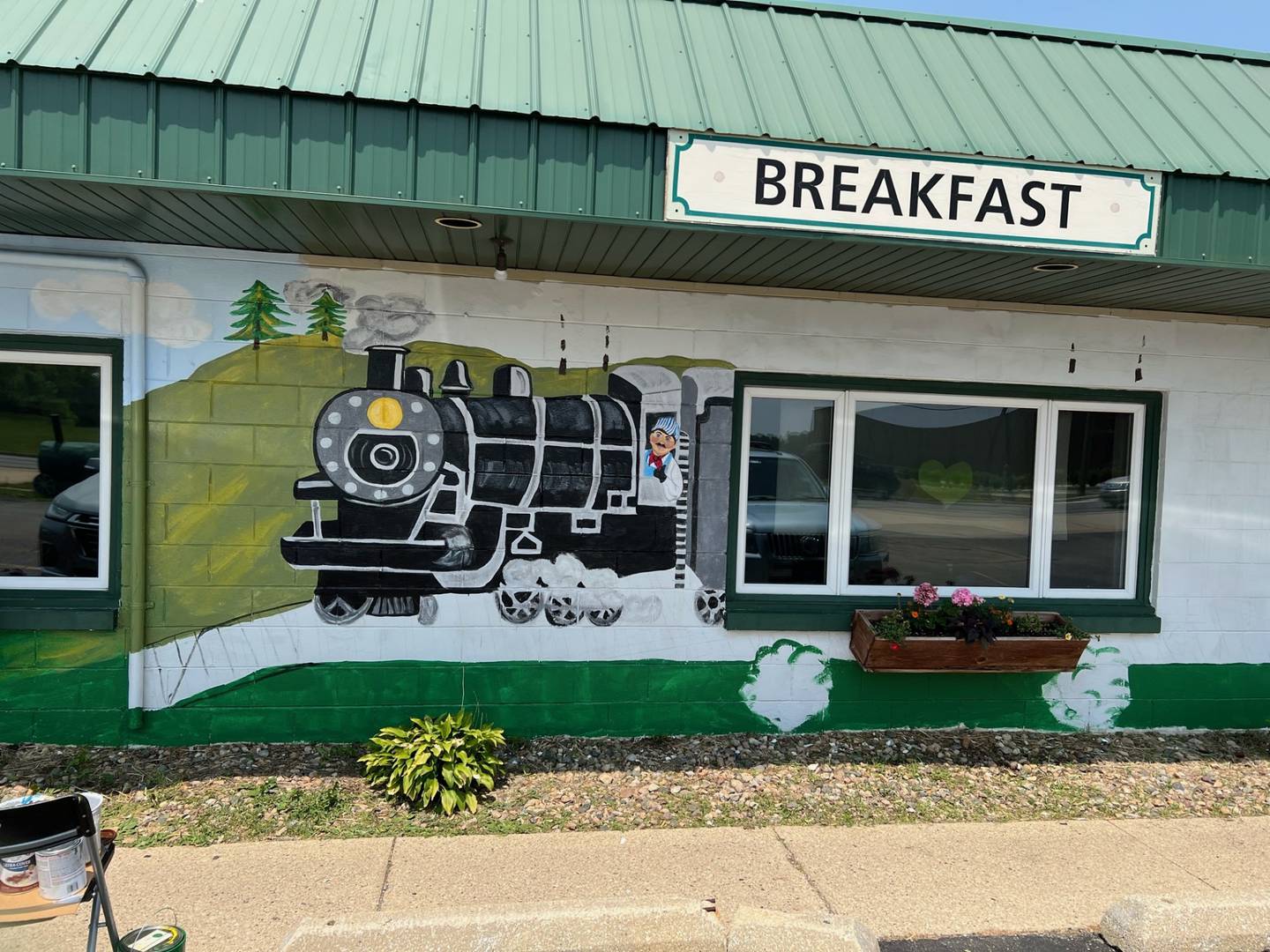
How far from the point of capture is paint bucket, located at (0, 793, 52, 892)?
2.38m

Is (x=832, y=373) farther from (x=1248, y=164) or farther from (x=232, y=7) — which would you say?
Answer: (x=232, y=7)

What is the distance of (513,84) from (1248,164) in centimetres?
341

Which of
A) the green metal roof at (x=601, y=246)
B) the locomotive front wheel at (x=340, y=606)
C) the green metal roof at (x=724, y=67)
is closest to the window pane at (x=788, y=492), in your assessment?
the green metal roof at (x=601, y=246)

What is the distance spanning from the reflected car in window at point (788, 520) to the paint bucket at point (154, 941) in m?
3.42

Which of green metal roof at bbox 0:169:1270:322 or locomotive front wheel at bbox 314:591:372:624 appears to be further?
locomotive front wheel at bbox 314:591:372:624

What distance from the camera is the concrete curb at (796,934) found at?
117 inches

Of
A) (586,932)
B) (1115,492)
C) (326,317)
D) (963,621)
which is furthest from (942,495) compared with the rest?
(326,317)

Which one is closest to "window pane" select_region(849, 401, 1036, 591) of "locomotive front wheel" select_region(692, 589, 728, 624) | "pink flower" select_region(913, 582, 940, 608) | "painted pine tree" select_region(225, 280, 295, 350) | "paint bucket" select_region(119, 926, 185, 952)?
"pink flower" select_region(913, 582, 940, 608)

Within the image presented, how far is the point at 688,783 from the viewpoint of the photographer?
15.1ft

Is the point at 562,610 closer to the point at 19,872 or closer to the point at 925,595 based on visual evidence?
the point at 925,595

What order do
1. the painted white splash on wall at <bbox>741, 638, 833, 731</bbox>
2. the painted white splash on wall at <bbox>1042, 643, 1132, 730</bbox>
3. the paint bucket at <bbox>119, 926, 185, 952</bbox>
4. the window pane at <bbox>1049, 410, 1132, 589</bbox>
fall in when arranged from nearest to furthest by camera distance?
the paint bucket at <bbox>119, 926, 185, 952</bbox> → the painted white splash on wall at <bbox>741, 638, 833, 731</bbox> → the painted white splash on wall at <bbox>1042, 643, 1132, 730</bbox> → the window pane at <bbox>1049, 410, 1132, 589</bbox>

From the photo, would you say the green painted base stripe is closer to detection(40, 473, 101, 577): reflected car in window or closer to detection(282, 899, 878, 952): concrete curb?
detection(40, 473, 101, 577): reflected car in window

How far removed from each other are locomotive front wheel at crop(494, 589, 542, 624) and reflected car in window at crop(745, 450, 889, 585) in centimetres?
128

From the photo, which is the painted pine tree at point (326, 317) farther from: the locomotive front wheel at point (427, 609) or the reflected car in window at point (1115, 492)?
the reflected car in window at point (1115, 492)
